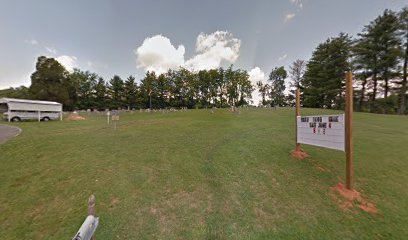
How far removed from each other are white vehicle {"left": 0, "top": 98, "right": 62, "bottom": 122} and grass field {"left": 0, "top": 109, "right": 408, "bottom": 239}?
14821 millimetres

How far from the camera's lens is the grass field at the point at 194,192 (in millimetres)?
3928

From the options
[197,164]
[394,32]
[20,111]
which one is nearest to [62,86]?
[20,111]

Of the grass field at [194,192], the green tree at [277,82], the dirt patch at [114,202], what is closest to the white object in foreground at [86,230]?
the grass field at [194,192]

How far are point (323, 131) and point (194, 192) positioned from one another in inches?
201

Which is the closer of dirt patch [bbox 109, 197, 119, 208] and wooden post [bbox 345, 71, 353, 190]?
dirt patch [bbox 109, 197, 119, 208]

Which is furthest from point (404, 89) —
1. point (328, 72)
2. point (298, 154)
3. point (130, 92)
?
point (130, 92)

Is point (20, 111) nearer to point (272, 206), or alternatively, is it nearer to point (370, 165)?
point (272, 206)

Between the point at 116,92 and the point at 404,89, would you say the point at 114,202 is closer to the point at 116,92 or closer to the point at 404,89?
the point at 404,89

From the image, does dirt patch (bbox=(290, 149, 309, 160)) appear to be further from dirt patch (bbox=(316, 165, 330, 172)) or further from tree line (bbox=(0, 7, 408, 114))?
tree line (bbox=(0, 7, 408, 114))

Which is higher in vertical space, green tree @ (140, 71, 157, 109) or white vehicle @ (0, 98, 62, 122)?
green tree @ (140, 71, 157, 109)

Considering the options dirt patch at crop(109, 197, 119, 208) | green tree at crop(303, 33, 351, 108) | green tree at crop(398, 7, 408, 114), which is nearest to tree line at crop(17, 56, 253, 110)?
green tree at crop(303, 33, 351, 108)

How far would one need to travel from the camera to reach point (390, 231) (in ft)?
13.5

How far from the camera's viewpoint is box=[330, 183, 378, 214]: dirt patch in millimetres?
4801

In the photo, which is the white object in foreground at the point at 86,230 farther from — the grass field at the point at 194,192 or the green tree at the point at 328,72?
the green tree at the point at 328,72
